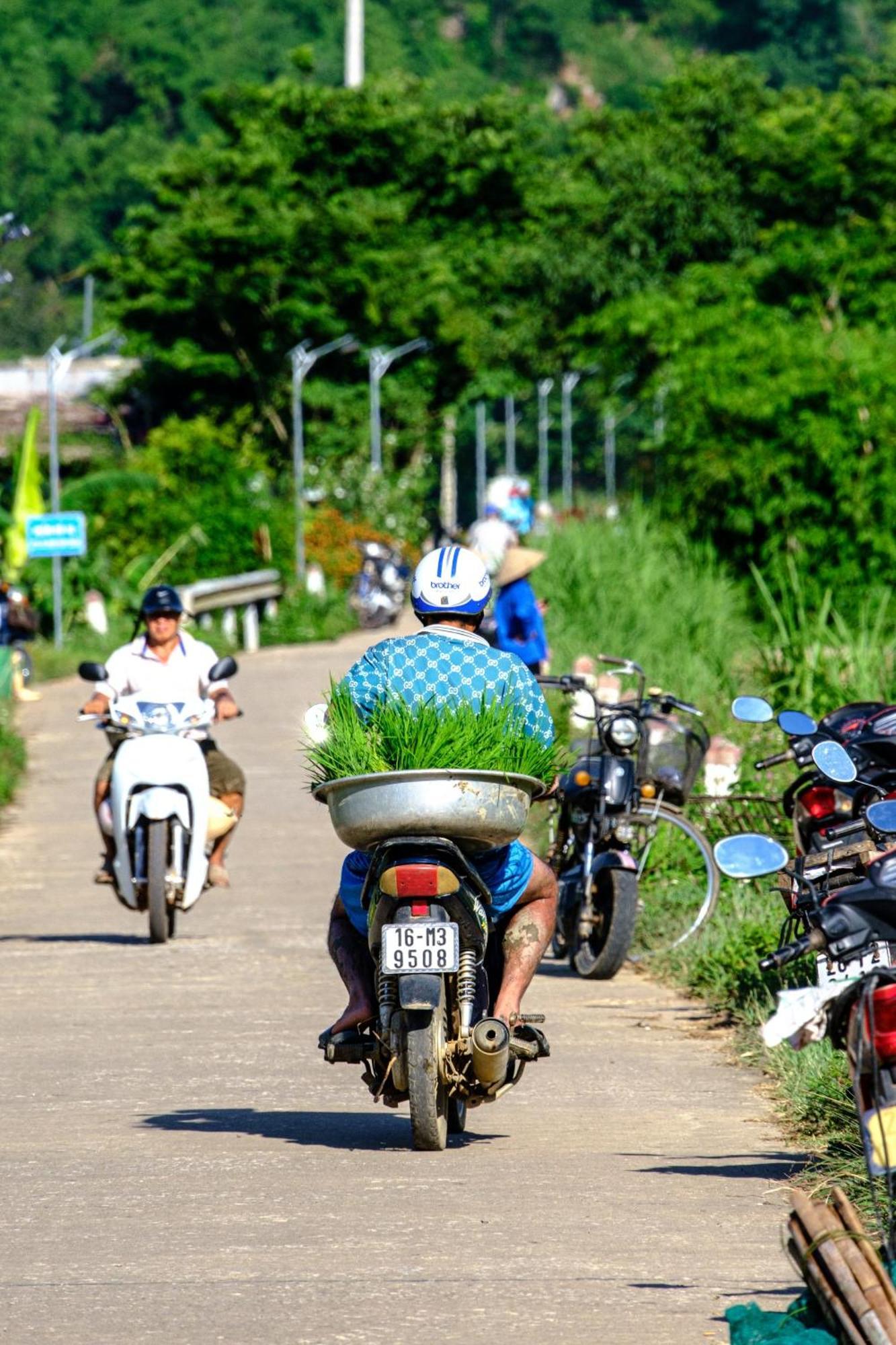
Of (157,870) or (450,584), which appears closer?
(450,584)

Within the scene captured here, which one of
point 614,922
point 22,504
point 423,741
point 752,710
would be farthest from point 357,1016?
point 22,504

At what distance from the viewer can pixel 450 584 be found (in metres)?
7.67

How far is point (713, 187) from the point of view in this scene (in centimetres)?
5772

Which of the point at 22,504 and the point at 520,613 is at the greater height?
the point at 520,613

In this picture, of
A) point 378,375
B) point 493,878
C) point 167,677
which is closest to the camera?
point 493,878

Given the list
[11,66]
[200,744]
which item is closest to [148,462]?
[200,744]

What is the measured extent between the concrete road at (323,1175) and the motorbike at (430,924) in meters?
0.23

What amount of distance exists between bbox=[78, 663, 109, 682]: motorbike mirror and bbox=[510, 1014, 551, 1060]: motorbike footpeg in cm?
509

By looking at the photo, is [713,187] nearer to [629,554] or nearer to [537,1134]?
[629,554]

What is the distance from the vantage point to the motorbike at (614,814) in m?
10.9

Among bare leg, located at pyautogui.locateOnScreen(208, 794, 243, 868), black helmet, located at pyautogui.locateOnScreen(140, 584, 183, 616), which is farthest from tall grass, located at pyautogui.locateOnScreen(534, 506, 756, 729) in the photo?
black helmet, located at pyautogui.locateOnScreen(140, 584, 183, 616)

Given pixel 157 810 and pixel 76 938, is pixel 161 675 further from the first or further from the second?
pixel 76 938

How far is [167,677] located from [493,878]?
5209mm

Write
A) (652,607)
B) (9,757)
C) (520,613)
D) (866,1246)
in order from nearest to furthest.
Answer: (866,1246) → (520,613) → (9,757) → (652,607)
